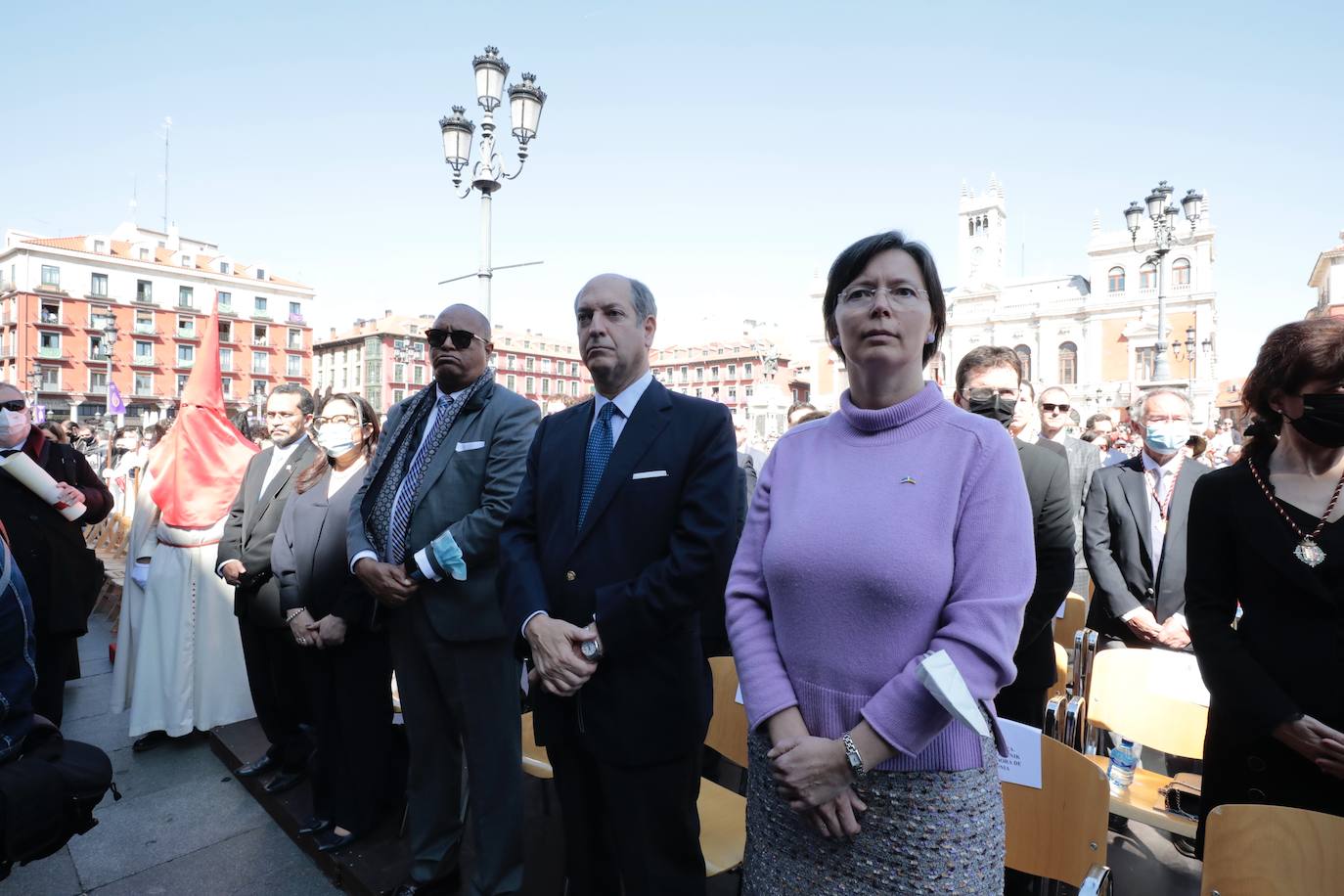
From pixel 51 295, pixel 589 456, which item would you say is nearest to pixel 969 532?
pixel 589 456

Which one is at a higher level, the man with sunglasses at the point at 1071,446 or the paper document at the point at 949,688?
the man with sunglasses at the point at 1071,446

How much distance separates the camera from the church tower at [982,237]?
55094 mm

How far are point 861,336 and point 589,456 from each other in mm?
954

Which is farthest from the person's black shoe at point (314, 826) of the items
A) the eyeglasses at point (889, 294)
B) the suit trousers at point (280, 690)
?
the eyeglasses at point (889, 294)

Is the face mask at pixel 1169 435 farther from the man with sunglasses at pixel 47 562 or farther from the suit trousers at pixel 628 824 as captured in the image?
the man with sunglasses at pixel 47 562

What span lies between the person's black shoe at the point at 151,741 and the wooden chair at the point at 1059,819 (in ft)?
14.9

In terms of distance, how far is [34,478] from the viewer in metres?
3.83

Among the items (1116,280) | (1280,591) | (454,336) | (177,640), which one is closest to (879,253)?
(1280,591)

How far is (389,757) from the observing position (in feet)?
10.2

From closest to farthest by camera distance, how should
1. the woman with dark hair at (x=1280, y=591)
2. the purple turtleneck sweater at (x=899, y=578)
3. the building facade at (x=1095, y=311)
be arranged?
the purple turtleneck sweater at (x=899, y=578) → the woman with dark hair at (x=1280, y=591) → the building facade at (x=1095, y=311)

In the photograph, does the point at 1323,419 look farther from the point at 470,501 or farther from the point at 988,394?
the point at 470,501

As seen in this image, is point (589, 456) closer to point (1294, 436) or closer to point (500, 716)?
point (500, 716)

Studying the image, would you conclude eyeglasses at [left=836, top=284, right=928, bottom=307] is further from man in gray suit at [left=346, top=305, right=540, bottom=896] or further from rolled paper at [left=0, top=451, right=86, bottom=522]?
rolled paper at [left=0, top=451, right=86, bottom=522]

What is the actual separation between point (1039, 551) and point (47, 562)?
5030 mm
